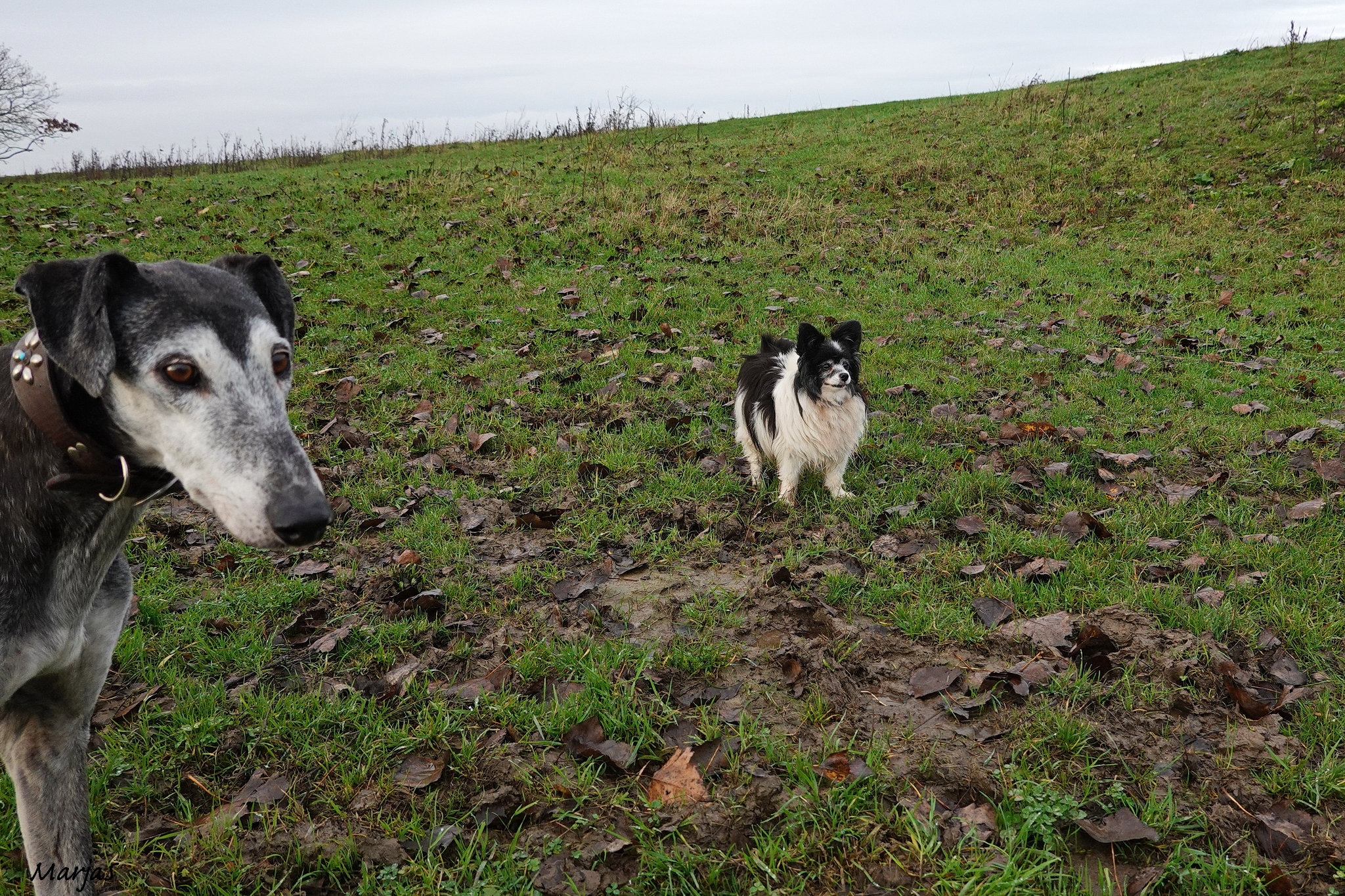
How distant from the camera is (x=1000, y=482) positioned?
4.82 m

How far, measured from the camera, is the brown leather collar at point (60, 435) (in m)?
2.00

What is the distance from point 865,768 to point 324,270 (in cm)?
1025

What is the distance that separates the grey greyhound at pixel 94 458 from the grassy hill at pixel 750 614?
1.58 feet

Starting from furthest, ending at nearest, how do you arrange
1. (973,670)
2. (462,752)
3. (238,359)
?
(973,670)
(462,752)
(238,359)

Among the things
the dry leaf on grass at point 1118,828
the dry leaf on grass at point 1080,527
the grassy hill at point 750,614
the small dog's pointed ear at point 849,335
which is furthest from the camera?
the small dog's pointed ear at point 849,335

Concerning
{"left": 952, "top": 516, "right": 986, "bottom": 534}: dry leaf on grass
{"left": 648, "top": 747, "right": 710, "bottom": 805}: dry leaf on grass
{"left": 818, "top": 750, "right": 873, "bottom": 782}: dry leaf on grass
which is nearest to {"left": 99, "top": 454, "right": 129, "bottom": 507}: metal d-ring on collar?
{"left": 648, "top": 747, "right": 710, "bottom": 805}: dry leaf on grass

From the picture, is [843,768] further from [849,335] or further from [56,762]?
[849,335]

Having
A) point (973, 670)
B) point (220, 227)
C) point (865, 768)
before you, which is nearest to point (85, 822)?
point (865, 768)

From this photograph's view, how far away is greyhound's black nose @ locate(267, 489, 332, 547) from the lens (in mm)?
1901

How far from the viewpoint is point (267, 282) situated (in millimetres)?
2566

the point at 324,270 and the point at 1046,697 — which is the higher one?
the point at 324,270

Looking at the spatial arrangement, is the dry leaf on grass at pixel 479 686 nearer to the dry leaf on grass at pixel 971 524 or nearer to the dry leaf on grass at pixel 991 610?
the dry leaf on grass at pixel 991 610

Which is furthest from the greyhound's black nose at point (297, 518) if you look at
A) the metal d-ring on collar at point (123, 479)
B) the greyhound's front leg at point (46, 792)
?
the greyhound's front leg at point (46, 792)

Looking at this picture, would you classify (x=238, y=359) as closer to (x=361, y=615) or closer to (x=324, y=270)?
(x=361, y=615)
